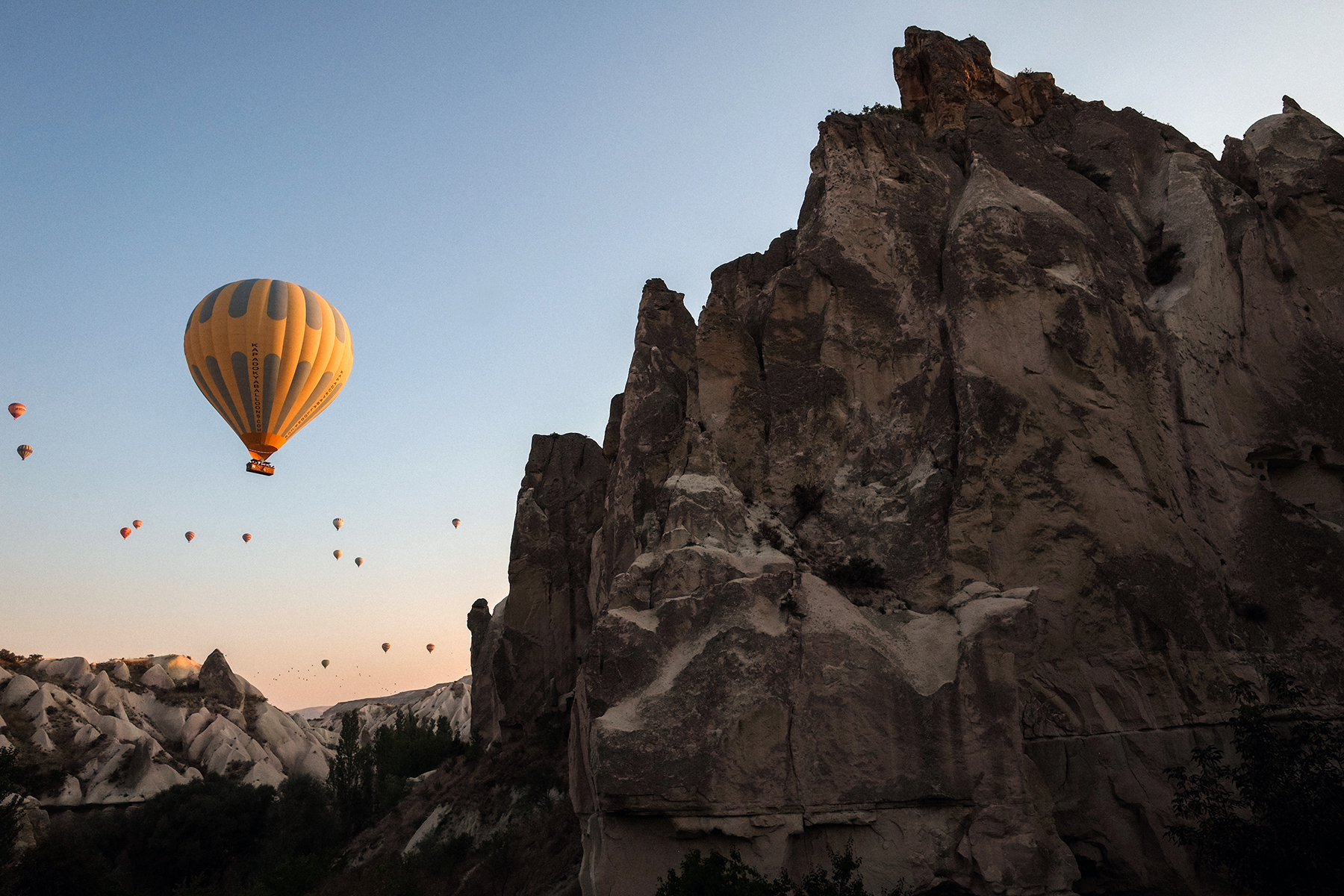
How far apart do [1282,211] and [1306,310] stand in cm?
260

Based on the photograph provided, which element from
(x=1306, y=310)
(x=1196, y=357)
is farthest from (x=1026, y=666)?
(x=1306, y=310)

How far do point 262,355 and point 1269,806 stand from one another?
30.4 meters

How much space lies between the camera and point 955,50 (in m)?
25.4

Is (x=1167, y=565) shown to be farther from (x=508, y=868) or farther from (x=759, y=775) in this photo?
(x=508, y=868)

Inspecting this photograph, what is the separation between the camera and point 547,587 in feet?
109

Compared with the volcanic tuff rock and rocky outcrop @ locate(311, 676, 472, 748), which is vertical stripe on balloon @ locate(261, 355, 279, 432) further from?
rocky outcrop @ locate(311, 676, 472, 748)

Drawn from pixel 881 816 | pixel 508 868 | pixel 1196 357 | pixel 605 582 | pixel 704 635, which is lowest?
pixel 508 868

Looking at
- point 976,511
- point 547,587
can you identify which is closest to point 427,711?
point 547,587

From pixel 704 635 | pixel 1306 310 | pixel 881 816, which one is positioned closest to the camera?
pixel 881 816

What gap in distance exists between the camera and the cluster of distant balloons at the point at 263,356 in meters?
31.4

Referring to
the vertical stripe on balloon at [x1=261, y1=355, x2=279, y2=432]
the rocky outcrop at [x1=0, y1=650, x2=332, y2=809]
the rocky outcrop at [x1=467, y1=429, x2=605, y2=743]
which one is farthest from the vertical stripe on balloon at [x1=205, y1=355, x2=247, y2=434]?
the rocky outcrop at [x1=0, y1=650, x2=332, y2=809]

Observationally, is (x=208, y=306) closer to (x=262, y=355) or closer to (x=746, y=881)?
(x=262, y=355)

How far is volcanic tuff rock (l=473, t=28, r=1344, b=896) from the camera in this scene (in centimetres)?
1397

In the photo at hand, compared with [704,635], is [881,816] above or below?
below
